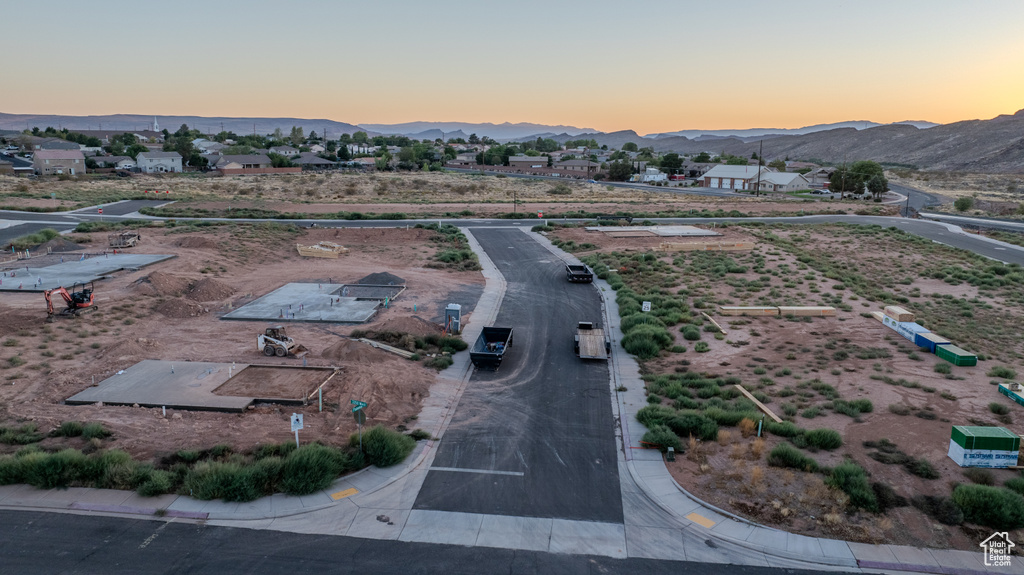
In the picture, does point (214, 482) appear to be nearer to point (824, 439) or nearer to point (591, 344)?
point (591, 344)

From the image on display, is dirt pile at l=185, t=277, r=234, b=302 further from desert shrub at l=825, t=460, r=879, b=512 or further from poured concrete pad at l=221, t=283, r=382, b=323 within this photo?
desert shrub at l=825, t=460, r=879, b=512

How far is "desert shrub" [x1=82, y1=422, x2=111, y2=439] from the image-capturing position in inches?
691

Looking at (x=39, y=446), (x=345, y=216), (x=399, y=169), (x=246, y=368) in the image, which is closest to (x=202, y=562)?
(x=39, y=446)

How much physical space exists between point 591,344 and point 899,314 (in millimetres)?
15558

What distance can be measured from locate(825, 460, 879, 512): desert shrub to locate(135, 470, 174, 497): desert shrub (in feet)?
55.3

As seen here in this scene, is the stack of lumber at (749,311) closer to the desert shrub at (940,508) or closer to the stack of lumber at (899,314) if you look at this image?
the stack of lumber at (899,314)

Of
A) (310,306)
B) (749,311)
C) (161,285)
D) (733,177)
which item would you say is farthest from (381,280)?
(733,177)

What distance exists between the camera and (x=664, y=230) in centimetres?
6388

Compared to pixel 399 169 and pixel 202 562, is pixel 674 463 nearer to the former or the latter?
pixel 202 562

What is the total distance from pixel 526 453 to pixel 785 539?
7178mm

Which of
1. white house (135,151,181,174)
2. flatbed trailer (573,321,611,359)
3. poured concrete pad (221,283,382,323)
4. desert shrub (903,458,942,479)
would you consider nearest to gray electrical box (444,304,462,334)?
poured concrete pad (221,283,382,323)

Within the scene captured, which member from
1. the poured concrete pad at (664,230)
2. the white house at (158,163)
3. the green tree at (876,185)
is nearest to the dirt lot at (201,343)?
the poured concrete pad at (664,230)

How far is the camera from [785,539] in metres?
13.5

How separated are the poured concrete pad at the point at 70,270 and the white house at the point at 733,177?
11163 centimetres
